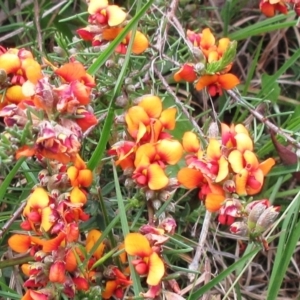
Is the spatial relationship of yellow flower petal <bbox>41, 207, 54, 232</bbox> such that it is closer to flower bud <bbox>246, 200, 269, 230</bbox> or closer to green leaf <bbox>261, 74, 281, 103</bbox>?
flower bud <bbox>246, 200, 269, 230</bbox>

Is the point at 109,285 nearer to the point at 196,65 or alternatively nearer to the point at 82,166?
the point at 82,166

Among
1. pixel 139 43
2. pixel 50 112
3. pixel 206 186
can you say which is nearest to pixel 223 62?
pixel 139 43

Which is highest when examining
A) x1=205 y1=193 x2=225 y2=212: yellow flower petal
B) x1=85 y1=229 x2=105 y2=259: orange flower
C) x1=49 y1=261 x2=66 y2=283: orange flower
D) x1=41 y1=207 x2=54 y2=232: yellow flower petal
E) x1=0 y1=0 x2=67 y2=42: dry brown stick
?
x1=0 y1=0 x2=67 y2=42: dry brown stick

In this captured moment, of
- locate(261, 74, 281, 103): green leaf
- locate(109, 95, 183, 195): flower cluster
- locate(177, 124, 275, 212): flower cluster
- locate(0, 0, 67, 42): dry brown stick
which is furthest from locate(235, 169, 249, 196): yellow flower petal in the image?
locate(0, 0, 67, 42): dry brown stick

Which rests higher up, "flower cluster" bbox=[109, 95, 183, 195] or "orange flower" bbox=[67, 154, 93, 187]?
"flower cluster" bbox=[109, 95, 183, 195]

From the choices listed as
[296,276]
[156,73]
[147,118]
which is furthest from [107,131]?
[296,276]

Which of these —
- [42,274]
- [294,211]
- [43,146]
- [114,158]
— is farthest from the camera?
[294,211]

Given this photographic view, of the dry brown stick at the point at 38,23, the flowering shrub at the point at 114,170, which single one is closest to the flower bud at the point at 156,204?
the flowering shrub at the point at 114,170
